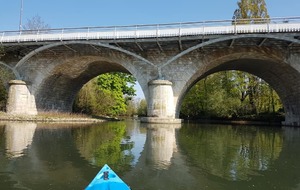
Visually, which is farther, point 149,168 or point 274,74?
point 274,74

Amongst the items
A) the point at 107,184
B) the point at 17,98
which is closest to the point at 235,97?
the point at 17,98

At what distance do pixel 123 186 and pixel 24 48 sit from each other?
27.0 m

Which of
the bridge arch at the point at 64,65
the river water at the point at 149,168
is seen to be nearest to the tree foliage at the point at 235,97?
the bridge arch at the point at 64,65

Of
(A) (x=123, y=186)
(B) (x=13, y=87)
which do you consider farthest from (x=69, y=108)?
(A) (x=123, y=186)

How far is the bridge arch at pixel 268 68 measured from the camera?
2459cm

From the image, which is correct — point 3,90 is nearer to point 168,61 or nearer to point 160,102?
point 160,102

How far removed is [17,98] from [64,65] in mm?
5399

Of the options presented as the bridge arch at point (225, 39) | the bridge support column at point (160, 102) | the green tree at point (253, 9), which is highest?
the green tree at point (253, 9)

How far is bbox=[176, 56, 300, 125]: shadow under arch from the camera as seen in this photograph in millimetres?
25750

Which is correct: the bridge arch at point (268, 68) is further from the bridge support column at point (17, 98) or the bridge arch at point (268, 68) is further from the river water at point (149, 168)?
the river water at point (149, 168)

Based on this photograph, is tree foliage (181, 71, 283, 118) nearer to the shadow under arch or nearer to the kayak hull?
the shadow under arch

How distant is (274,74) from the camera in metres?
28.6

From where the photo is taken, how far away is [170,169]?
7.79 m

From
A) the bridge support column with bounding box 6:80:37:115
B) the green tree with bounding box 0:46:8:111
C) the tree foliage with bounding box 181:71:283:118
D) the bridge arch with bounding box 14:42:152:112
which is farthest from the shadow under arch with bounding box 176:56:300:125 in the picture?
the green tree with bounding box 0:46:8:111
